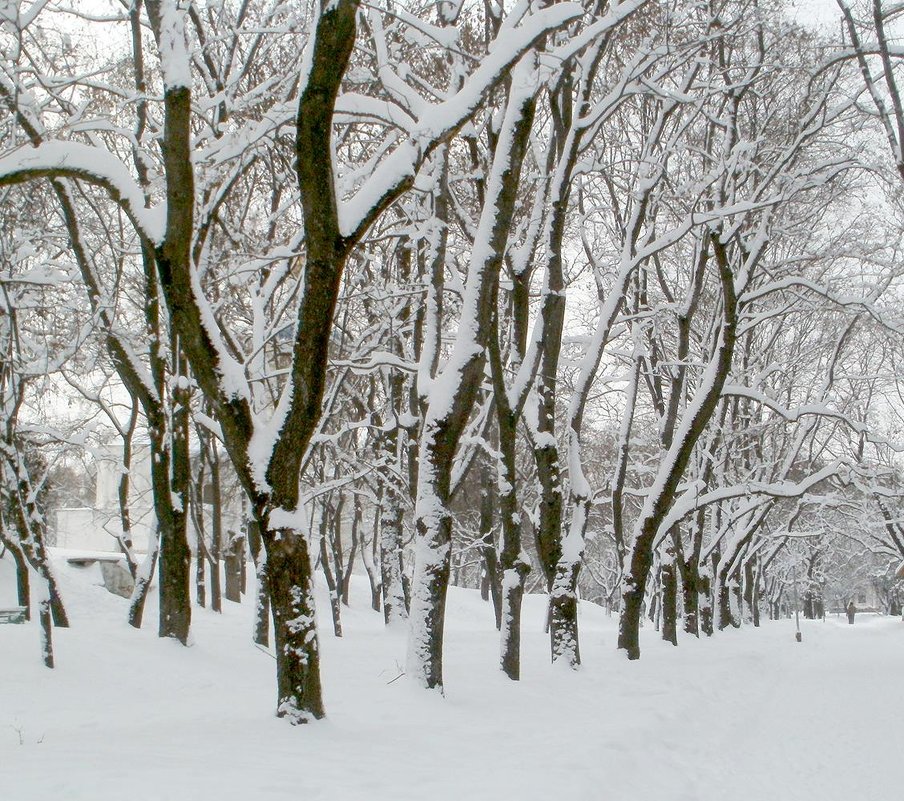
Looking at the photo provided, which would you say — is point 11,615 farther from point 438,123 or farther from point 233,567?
point 233,567

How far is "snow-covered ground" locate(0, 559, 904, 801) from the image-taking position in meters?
5.12

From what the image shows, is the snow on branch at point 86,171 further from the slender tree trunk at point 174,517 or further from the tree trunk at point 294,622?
the slender tree trunk at point 174,517

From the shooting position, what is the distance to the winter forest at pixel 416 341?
248 inches

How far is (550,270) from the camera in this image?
11.9 metres

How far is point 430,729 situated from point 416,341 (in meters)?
10.6

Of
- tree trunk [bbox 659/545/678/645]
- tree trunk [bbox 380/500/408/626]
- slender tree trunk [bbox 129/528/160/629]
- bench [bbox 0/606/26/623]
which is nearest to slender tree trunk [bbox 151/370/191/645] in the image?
slender tree trunk [bbox 129/528/160/629]

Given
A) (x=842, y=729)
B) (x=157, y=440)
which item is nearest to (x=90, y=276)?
(x=157, y=440)

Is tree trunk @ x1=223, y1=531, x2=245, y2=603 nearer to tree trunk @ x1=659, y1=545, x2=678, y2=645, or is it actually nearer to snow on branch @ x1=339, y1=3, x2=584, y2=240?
tree trunk @ x1=659, y1=545, x2=678, y2=645

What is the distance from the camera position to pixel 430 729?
287 inches

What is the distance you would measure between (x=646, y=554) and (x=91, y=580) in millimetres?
18577

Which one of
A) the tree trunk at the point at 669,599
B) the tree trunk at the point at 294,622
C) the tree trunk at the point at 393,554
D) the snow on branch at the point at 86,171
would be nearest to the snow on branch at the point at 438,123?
the snow on branch at the point at 86,171

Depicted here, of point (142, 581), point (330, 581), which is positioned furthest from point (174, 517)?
point (330, 581)

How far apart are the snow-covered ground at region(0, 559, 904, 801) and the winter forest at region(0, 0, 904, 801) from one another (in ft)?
0.18

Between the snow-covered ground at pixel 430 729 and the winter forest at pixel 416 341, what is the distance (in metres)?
0.06
